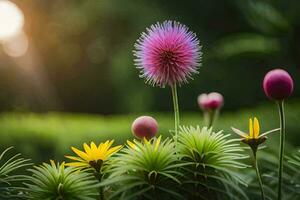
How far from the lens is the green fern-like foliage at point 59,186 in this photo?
656 mm

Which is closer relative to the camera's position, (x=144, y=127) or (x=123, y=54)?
(x=144, y=127)

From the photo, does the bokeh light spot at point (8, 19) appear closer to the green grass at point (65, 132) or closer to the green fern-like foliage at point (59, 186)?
the green grass at point (65, 132)

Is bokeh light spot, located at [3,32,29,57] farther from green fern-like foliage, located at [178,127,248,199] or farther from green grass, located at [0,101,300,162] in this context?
green fern-like foliage, located at [178,127,248,199]

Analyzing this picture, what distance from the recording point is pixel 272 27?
23.6 feet

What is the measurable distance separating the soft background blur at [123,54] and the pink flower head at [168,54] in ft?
18.5

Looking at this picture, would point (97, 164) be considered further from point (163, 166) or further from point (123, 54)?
point (123, 54)

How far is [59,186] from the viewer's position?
651mm

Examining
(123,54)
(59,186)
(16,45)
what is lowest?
(59,186)

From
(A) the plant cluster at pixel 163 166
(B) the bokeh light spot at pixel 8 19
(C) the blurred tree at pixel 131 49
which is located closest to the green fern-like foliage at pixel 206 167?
(A) the plant cluster at pixel 163 166

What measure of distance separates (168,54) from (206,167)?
0.13 m

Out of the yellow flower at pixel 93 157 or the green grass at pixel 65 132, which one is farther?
the green grass at pixel 65 132

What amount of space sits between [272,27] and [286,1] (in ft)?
1.40

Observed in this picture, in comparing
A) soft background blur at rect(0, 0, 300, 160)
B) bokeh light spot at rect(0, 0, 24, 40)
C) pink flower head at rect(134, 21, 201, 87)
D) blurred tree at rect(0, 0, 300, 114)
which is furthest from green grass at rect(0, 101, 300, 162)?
bokeh light spot at rect(0, 0, 24, 40)

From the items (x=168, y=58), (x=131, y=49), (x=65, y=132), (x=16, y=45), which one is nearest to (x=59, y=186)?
(x=168, y=58)
